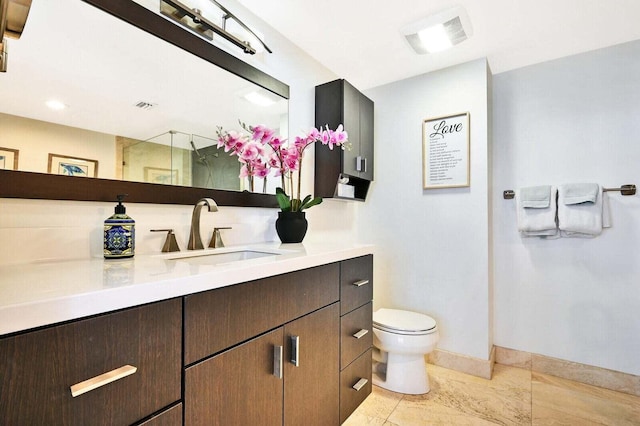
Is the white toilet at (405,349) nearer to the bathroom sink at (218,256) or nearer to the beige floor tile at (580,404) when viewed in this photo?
the beige floor tile at (580,404)

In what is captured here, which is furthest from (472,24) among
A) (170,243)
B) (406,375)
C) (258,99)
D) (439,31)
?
(406,375)

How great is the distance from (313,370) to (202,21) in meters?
1.58

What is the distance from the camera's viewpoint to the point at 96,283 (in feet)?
2.23

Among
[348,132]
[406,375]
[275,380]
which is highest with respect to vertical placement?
[348,132]

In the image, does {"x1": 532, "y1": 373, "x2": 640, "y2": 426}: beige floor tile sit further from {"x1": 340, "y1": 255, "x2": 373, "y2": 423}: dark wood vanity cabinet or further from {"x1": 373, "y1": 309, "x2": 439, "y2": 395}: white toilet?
{"x1": 340, "y1": 255, "x2": 373, "y2": 423}: dark wood vanity cabinet

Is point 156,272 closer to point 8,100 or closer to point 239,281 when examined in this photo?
point 239,281

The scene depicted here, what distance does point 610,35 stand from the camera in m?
1.89

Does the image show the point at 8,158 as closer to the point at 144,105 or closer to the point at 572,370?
the point at 144,105

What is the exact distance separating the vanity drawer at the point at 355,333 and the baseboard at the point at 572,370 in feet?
4.20

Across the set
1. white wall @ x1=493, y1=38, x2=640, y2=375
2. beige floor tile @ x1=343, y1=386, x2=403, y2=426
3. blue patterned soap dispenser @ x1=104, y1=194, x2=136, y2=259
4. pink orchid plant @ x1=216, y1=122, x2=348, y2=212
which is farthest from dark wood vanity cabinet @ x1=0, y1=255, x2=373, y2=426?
white wall @ x1=493, y1=38, x2=640, y2=375

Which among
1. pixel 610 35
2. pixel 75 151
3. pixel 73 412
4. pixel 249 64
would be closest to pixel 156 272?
pixel 73 412

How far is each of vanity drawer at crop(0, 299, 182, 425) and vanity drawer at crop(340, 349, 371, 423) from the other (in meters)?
0.93

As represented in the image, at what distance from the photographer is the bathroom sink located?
1250mm

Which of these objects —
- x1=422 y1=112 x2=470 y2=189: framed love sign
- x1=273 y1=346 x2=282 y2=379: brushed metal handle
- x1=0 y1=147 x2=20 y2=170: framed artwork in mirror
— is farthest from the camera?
x1=422 y1=112 x2=470 y2=189: framed love sign
